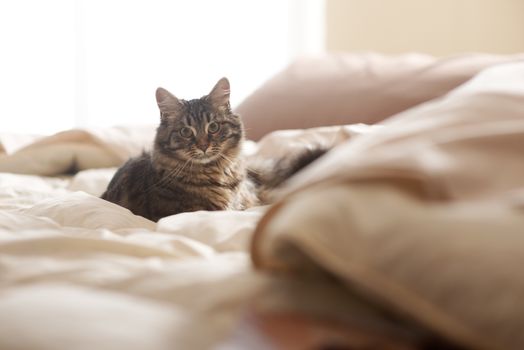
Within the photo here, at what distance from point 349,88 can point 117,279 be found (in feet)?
5.48

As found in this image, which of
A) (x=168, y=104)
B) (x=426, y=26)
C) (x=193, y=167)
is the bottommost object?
(x=193, y=167)

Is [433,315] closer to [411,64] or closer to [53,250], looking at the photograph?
[53,250]

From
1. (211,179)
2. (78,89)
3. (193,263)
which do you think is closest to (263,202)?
(211,179)

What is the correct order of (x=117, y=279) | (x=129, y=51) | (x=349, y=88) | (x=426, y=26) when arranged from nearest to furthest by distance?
(x=117, y=279) → (x=349, y=88) → (x=426, y=26) → (x=129, y=51)

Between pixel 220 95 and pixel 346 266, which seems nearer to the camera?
pixel 346 266

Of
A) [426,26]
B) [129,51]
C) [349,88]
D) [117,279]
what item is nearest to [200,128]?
[349,88]

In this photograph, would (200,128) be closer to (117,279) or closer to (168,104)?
(168,104)

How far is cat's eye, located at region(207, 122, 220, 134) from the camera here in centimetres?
169

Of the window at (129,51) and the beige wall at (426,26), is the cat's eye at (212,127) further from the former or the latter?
the window at (129,51)

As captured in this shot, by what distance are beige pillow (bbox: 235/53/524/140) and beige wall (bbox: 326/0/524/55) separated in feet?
3.66

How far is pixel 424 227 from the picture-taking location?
549 millimetres

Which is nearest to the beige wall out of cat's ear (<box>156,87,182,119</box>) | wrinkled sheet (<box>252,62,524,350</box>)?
cat's ear (<box>156,87,182,119</box>)

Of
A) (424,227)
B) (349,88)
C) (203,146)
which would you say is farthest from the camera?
(349,88)

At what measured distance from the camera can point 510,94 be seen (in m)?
0.85
